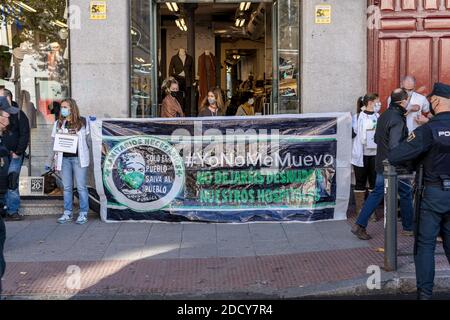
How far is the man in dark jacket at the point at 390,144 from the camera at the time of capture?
7.65 m

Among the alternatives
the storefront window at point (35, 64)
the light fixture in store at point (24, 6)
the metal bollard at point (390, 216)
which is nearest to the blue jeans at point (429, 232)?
the metal bollard at point (390, 216)

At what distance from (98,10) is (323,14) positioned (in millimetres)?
3681

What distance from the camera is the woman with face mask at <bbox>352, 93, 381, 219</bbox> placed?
925 centimetres

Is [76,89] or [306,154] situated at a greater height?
[76,89]

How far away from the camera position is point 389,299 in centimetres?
630

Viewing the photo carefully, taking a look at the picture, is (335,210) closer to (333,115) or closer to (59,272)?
(333,115)

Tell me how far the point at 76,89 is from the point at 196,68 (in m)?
4.74

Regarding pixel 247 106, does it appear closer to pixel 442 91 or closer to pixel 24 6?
pixel 24 6

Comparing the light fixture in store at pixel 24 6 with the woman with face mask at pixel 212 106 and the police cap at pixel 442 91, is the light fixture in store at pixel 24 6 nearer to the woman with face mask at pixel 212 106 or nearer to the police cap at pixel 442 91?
the woman with face mask at pixel 212 106

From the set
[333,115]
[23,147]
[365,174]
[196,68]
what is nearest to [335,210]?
[365,174]

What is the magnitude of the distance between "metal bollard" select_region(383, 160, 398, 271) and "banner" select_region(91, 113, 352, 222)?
96.9 inches

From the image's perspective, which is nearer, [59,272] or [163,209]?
[59,272]

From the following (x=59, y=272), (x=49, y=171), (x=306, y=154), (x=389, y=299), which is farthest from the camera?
(x=49, y=171)

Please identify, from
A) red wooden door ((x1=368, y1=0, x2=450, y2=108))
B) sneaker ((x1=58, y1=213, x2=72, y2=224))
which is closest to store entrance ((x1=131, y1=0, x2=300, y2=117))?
red wooden door ((x1=368, y1=0, x2=450, y2=108))
